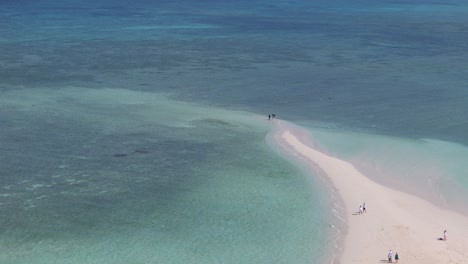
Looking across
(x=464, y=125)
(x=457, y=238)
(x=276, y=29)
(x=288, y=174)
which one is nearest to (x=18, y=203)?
(x=288, y=174)

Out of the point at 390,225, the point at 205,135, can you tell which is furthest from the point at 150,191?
the point at 390,225

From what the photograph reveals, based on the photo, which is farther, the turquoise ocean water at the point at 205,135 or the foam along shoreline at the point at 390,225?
the turquoise ocean water at the point at 205,135

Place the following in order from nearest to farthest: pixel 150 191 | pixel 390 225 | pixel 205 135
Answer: pixel 390 225 < pixel 150 191 < pixel 205 135

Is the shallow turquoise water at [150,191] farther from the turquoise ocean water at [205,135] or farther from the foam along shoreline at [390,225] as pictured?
the foam along shoreline at [390,225]

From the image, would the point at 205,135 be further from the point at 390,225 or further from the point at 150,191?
the point at 390,225

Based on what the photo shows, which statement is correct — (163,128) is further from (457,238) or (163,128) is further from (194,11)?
(194,11)

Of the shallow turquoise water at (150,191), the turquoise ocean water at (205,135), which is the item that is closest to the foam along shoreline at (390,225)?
the turquoise ocean water at (205,135)
